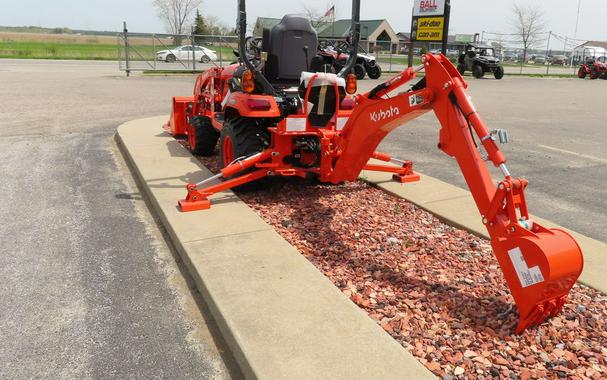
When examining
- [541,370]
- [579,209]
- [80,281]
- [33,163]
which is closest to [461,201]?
[579,209]

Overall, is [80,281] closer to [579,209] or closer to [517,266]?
[517,266]

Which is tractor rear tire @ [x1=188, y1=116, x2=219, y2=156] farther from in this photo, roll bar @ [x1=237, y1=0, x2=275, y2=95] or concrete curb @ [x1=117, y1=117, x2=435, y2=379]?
concrete curb @ [x1=117, y1=117, x2=435, y2=379]

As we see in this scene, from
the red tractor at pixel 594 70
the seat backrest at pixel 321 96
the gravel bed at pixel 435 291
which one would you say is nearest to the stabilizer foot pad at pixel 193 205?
the gravel bed at pixel 435 291

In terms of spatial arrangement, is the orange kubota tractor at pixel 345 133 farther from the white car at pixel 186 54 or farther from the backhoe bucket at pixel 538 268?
the white car at pixel 186 54

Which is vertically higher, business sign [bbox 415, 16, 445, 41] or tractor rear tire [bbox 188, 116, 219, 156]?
business sign [bbox 415, 16, 445, 41]

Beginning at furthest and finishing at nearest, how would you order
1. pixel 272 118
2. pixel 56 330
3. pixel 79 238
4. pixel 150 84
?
pixel 150 84
pixel 272 118
pixel 79 238
pixel 56 330

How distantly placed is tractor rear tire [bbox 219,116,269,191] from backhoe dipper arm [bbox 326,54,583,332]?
83.3 inches

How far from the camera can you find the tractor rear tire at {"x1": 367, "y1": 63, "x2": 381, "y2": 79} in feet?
87.6

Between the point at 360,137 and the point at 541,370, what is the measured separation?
269 cm

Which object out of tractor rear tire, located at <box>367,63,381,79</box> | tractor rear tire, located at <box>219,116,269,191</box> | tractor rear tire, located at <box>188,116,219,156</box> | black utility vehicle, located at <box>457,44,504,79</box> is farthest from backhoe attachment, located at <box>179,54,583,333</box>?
black utility vehicle, located at <box>457,44,504,79</box>

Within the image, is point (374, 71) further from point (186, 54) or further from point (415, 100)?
point (415, 100)

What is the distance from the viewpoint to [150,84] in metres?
21.1

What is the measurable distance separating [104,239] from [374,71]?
23593 mm

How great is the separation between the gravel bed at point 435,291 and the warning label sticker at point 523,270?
1.26 feet
